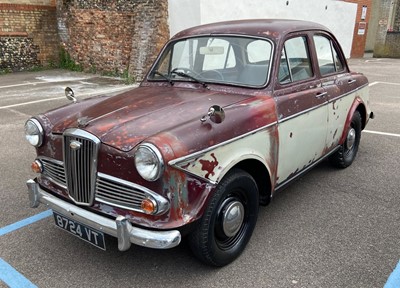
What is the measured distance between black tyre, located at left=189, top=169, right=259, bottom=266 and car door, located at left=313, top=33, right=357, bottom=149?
1.43 m

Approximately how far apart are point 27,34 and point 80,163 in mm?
12614

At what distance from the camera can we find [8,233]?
3242mm

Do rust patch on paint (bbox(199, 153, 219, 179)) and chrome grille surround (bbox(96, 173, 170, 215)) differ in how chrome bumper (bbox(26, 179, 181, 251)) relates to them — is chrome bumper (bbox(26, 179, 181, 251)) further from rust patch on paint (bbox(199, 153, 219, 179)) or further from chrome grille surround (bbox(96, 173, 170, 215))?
rust patch on paint (bbox(199, 153, 219, 179))

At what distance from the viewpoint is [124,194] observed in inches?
93.6

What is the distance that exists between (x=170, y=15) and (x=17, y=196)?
7580 mm

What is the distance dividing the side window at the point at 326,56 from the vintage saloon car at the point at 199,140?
0.03 metres

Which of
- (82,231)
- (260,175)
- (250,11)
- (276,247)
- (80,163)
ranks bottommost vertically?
(276,247)

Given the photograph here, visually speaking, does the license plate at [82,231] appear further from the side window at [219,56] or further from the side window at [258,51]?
the side window at [258,51]

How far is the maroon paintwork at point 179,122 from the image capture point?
231 centimetres

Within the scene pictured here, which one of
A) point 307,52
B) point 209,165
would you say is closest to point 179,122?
point 209,165

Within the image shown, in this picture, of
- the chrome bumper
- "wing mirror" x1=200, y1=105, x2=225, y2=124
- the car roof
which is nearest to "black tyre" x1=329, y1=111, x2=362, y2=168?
the car roof

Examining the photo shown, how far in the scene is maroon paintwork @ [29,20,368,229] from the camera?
2.31 metres

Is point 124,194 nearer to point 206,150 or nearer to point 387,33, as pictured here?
point 206,150

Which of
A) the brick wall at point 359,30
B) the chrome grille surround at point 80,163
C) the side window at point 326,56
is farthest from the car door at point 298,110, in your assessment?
the brick wall at point 359,30
